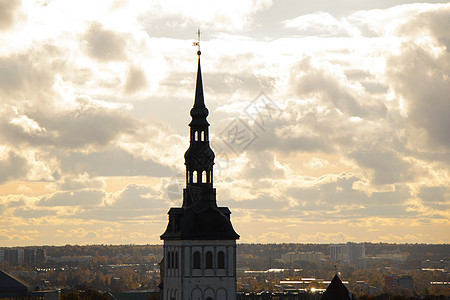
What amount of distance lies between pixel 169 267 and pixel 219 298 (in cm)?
646

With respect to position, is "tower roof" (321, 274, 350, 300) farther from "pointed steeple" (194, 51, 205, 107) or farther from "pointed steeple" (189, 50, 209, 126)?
"pointed steeple" (194, 51, 205, 107)

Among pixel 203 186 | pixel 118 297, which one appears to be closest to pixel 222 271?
pixel 203 186

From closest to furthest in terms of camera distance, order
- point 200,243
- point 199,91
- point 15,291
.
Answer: point 200,243
point 199,91
point 15,291

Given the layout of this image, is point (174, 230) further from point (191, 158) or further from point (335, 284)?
point (335, 284)

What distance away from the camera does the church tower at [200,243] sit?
99.4 m

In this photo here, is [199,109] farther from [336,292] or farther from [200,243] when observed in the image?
[336,292]

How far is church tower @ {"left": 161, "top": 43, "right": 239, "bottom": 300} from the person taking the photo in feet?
326

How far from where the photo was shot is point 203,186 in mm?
101938

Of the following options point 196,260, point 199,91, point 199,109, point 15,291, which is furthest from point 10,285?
point 199,91

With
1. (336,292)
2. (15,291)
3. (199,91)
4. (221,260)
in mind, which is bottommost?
(336,292)

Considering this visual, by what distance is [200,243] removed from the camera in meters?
99.4

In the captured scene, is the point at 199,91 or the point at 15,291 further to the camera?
the point at 15,291

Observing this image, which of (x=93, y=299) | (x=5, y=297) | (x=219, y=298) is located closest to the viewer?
(x=219, y=298)

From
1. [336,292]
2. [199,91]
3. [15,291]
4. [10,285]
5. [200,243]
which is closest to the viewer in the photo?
[200,243]
